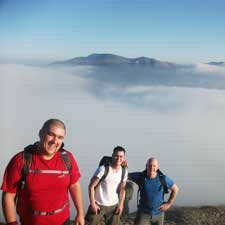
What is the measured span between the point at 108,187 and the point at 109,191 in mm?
65

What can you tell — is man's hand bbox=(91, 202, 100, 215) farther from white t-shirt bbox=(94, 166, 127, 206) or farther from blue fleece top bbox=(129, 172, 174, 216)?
blue fleece top bbox=(129, 172, 174, 216)

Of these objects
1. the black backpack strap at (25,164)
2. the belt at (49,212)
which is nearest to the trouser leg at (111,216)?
the belt at (49,212)

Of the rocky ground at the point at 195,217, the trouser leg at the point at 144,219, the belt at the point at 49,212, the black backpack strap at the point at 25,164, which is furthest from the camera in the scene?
the rocky ground at the point at 195,217

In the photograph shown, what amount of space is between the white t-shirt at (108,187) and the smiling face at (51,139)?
5.79ft

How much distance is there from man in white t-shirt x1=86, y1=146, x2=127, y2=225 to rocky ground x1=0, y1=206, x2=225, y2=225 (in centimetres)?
292

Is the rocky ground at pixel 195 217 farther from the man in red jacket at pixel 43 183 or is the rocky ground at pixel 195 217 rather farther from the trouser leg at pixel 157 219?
the man in red jacket at pixel 43 183

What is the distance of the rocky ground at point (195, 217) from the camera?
8.27m

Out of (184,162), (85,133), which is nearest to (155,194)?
(184,162)

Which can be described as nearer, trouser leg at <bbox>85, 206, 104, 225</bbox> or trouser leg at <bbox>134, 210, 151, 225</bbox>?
trouser leg at <bbox>85, 206, 104, 225</bbox>

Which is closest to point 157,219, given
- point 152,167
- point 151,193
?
point 151,193

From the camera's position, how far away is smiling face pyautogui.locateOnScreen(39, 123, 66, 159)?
2984 mm

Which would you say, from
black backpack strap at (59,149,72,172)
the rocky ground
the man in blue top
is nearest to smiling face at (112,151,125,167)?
the man in blue top

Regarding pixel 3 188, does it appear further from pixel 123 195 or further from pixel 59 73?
pixel 59 73

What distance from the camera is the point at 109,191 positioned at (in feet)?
15.7
